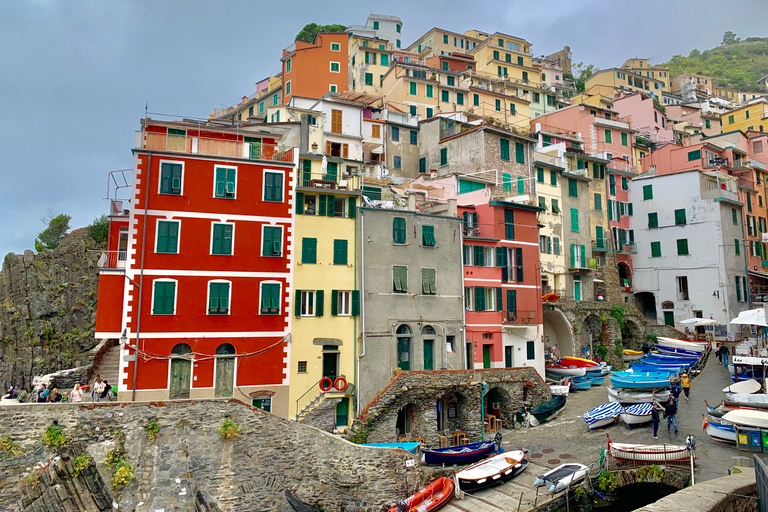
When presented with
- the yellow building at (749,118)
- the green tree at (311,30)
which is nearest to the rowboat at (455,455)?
the green tree at (311,30)

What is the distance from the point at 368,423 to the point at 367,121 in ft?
99.3

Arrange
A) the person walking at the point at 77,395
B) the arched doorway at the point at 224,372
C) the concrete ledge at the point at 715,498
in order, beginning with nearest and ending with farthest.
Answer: the concrete ledge at the point at 715,498 → the person walking at the point at 77,395 → the arched doorway at the point at 224,372

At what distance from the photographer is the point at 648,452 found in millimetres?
24281

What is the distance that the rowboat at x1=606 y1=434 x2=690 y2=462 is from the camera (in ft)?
78.4

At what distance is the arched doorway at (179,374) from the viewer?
27703 mm

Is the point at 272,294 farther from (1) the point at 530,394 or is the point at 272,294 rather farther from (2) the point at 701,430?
(2) the point at 701,430

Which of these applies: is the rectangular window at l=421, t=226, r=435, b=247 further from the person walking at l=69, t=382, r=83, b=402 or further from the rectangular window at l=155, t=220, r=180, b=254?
the person walking at l=69, t=382, r=83, b=402

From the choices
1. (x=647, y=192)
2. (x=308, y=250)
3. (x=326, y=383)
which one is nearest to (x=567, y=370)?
(x=326, y=383)

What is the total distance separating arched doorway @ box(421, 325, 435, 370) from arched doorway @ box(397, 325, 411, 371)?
3.48ft

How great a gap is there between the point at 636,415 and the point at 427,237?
15.5 meters

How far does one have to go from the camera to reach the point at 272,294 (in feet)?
99.3

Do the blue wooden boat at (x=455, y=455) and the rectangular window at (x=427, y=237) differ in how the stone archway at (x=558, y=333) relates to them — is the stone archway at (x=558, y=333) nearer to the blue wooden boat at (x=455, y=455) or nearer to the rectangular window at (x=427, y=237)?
the rectangular window at (x=427, y=237)

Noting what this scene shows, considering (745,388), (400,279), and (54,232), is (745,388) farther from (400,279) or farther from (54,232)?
(54,232)

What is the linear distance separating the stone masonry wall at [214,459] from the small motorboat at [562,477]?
18.1 ft
